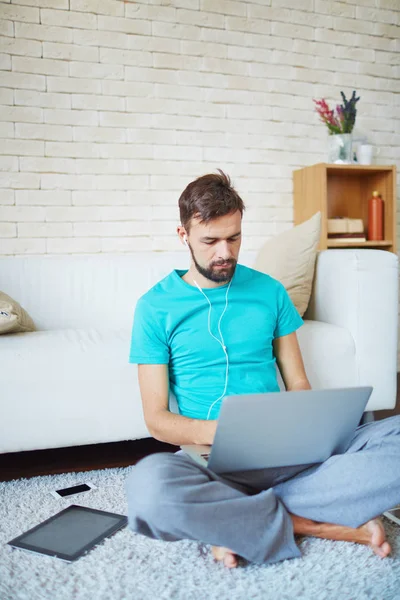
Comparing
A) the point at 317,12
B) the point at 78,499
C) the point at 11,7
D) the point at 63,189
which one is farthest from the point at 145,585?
the point at 317,12

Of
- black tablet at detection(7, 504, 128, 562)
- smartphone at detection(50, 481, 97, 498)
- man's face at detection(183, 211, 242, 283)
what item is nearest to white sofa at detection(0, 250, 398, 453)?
smartphone at detection(50, 481, 97, 498)

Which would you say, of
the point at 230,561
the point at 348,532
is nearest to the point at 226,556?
the point at 230,561

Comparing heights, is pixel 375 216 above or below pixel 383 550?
above

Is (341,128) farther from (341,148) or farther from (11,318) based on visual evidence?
(11,318)

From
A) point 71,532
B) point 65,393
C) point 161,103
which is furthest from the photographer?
point 161,103

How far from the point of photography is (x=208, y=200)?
1515mm

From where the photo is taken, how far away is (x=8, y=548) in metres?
1.42

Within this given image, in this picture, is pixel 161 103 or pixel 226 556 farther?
pixel 161 103

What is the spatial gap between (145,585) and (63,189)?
2.21m

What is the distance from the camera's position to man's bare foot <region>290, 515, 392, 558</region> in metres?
1.33

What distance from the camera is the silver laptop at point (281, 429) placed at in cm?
117

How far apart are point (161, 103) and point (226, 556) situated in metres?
2.54

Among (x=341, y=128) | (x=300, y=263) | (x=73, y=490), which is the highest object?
(x=341, y=128)

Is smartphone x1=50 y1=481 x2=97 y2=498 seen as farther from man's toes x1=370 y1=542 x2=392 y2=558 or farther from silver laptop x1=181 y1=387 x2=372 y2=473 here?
man's toes x1=370 y1=542 x2=392 y2=558
